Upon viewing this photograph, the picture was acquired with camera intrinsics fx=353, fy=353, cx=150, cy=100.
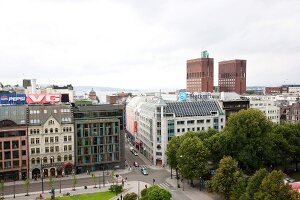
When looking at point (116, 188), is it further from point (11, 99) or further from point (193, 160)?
point (11, 99)

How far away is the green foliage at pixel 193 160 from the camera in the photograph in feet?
351

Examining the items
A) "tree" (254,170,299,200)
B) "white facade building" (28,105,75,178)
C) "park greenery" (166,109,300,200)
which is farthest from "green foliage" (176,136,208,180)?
"white facade building" (28,105,75,178)

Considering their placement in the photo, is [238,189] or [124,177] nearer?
[238,189]

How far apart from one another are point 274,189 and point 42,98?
9600cm

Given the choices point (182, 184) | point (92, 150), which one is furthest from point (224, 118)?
point (92, 150)

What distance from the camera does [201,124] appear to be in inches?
5935

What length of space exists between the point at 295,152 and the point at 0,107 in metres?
103

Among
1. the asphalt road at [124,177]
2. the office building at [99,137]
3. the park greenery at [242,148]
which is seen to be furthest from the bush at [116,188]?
the office building at [99,137]

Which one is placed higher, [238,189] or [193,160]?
[193,160]

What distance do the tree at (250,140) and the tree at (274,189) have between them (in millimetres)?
38741

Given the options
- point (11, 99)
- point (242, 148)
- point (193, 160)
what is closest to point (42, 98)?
point (11, 99)

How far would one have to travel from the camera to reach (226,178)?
3578 inches

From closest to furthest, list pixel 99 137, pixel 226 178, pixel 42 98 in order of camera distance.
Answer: pixel 226 178 → pixel 99 137 → pixel 42 98

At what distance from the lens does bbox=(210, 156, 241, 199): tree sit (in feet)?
296
